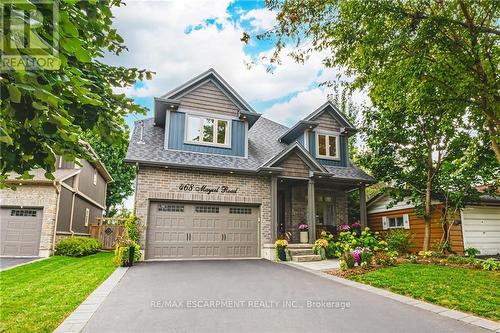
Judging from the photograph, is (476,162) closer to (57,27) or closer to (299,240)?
(299,240)

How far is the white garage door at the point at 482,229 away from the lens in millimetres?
13945

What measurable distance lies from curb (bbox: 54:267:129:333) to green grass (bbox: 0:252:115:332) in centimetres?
11

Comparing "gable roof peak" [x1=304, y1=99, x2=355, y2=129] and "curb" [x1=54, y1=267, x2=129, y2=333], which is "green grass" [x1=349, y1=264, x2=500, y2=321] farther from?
"gable roof peak" [x1=304, y1=99, x2=355, y2=129]

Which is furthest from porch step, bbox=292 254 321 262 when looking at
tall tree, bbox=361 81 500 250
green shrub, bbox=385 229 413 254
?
tall tree, bbox=361 81 500 250

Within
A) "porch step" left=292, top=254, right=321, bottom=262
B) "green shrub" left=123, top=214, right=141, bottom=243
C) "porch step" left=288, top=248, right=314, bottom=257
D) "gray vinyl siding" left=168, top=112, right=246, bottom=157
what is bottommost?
"porch step" left=292, top=254, right=321, bottom=262

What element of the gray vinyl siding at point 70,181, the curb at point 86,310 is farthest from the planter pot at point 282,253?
the gray vinyl siding at point 70,181

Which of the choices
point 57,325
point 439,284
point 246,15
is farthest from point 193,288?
point 246,15

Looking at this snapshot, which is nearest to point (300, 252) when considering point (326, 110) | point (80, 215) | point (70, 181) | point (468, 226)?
point (326, 110)

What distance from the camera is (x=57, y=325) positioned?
407 centimetres

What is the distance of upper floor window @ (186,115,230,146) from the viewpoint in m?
12.9

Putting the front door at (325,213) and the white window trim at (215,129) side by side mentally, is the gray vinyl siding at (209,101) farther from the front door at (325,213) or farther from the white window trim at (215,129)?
the front door at (325,213)

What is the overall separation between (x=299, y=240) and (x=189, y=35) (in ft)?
32.0

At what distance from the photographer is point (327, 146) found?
50.9 ft

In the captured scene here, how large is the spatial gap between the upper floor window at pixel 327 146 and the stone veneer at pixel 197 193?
367 centimetres
